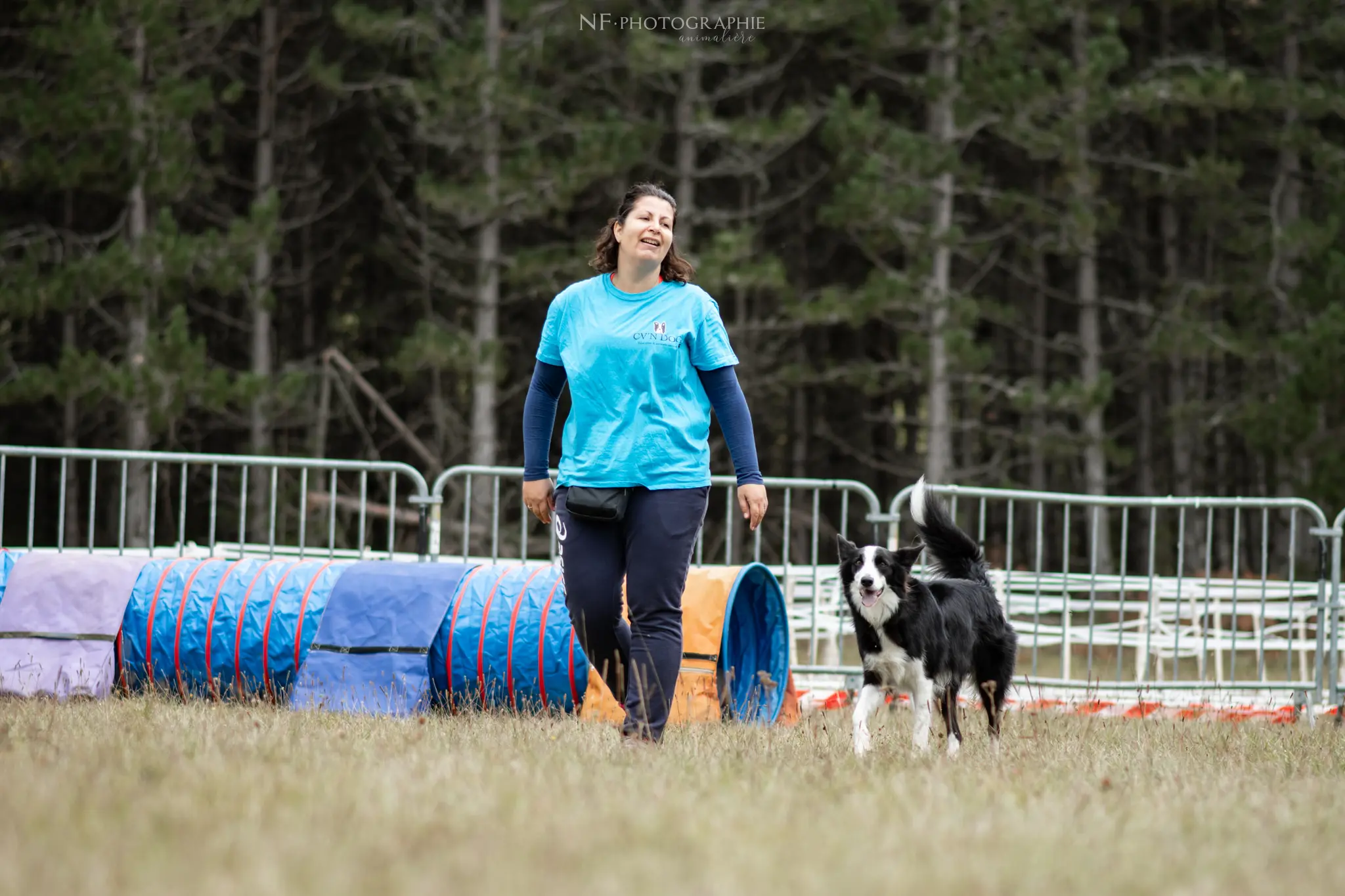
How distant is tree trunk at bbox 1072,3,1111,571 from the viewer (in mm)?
18500

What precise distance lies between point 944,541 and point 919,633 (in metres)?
0.79

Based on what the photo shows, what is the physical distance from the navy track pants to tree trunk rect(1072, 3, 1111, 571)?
14.1m

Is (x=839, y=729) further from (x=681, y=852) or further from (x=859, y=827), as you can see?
(x=681, y=852)

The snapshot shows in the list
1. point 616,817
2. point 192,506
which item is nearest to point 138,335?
point 192,506

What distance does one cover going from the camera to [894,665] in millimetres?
5762

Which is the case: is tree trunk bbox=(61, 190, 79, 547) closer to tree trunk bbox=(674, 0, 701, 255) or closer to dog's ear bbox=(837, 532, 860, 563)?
tree trunk bbox=(674, 0, 701, 255)

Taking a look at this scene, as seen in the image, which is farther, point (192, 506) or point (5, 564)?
point (192, 506)

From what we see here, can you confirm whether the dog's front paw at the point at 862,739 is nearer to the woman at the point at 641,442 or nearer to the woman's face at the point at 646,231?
the woman at the point at 641,442

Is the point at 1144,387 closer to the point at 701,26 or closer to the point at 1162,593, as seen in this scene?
the point at 701,26

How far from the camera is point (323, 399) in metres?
21.1

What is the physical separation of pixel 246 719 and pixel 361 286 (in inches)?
769

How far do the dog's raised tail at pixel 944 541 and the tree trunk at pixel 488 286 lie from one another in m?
12.3

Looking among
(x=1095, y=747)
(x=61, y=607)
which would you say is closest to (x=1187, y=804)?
(x=1095, y=747)

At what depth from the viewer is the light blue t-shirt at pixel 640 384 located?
190 inches
